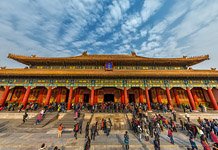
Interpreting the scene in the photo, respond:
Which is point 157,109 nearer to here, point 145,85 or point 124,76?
point 145,85

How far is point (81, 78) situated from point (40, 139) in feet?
35.6

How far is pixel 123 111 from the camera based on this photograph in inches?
606

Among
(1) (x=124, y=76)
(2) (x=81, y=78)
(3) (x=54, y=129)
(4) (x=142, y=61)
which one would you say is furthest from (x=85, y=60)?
(3) (x=54, y=129)

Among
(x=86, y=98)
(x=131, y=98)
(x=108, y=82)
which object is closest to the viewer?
(x=108, y=82)

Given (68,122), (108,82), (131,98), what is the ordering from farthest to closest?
(131,98), (108,82), (68,122)

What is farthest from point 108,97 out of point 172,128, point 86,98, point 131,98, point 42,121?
point 172,128

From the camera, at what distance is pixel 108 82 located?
18.5 m

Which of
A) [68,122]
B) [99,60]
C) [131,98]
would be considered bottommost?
[68,122]

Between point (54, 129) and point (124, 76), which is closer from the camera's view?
point (54, 129)

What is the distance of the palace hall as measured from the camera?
697 inches

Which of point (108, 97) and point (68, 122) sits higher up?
point (108, 97)

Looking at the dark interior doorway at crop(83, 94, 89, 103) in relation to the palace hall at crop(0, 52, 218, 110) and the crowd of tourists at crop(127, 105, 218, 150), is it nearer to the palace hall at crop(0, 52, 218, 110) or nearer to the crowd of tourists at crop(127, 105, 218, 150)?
the palace hall at crop(0, 52, 218, 110)

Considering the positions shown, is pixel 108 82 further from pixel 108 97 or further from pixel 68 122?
pixel 68 122

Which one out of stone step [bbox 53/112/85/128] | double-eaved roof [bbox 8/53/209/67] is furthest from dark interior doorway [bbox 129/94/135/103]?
stone step [bbox 53/112/85/128]
